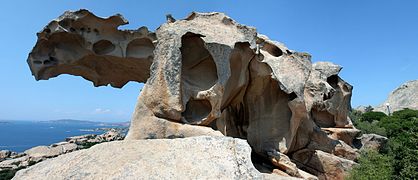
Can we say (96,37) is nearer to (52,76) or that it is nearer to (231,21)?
(52,76)

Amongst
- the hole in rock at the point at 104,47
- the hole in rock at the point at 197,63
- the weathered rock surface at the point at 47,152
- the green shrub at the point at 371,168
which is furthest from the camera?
the weathered rock surface at the point at 47,152

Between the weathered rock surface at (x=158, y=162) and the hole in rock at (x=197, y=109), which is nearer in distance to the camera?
the weathered rock surface at (x=158, y=162)

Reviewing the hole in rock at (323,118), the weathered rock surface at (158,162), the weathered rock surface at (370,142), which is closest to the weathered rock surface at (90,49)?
the hole in rock at (323,118)

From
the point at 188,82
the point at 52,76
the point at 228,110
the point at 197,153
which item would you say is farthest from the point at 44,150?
the point at 197,153

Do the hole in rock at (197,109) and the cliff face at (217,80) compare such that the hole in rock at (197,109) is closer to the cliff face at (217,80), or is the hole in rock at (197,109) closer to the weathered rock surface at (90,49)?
the cliff face at (217,80)

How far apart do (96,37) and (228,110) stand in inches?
193

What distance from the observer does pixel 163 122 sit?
5871 millimetres

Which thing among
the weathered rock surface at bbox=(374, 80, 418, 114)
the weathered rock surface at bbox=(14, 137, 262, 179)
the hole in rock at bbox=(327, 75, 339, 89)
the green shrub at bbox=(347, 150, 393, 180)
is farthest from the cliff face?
the weathered rock surface at bbox=(374, 80, 418, 114)

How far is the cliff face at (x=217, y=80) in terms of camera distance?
617cm

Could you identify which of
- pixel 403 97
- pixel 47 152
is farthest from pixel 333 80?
pixel 403 97

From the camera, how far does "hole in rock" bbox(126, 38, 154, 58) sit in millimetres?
11977

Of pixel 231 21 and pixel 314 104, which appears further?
pixel 314 104

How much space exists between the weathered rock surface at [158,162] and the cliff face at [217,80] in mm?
1702

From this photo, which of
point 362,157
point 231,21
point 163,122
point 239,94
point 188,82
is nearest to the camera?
point 163,122
